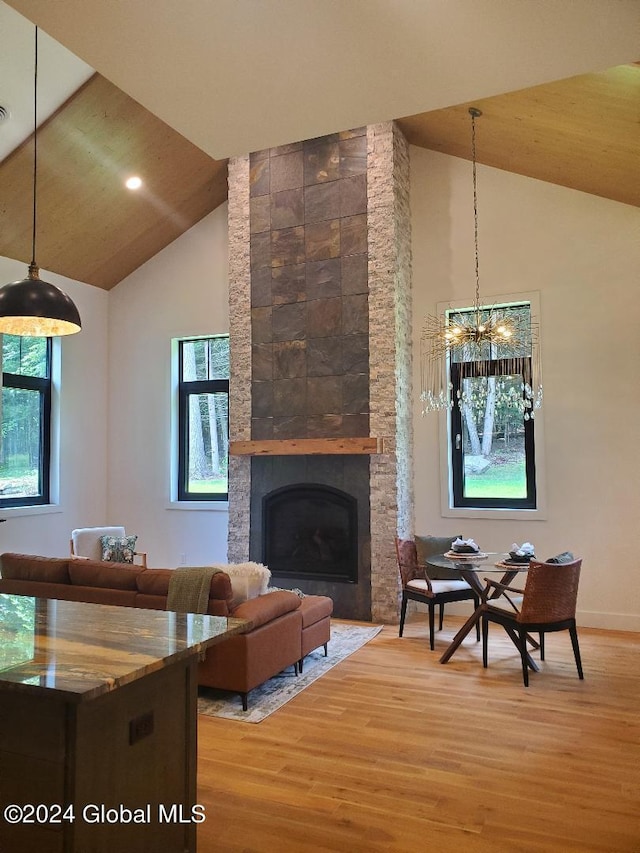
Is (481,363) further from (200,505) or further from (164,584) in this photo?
(164,584)

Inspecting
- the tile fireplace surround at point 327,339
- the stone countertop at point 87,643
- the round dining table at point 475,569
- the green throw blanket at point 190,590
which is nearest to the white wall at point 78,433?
the tile fireplace surround at point 327,339

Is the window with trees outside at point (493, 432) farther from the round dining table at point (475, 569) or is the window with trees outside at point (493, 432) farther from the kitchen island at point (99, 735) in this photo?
the kitchen island at point (99, 735)

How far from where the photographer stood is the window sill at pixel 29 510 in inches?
273

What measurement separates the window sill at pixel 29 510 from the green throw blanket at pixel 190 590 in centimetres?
370

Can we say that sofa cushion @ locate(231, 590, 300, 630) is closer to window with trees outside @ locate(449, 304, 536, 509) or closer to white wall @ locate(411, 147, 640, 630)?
white wall @ locate(411, 147, 640, 630)

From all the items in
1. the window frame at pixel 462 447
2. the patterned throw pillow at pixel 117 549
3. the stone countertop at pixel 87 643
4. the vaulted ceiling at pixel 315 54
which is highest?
the vaulted ceiling at pixel 315 54

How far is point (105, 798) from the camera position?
6.22ft

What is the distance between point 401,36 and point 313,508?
5.38 m

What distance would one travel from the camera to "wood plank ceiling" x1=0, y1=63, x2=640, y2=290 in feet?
15.8

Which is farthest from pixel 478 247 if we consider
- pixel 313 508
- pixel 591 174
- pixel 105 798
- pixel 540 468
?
pixel 105 798

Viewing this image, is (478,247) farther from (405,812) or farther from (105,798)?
(105,798)

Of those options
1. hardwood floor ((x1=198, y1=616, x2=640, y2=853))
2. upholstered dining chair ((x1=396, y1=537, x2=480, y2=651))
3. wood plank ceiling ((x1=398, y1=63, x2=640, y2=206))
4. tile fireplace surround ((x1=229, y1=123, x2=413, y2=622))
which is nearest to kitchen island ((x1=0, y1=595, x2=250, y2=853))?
hardwood floor ((x1=198, y1=616, x2=640, y2=853))

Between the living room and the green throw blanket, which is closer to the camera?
the green throw blanket

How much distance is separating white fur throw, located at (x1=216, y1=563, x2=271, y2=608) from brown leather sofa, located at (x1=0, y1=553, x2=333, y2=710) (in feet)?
0.20
